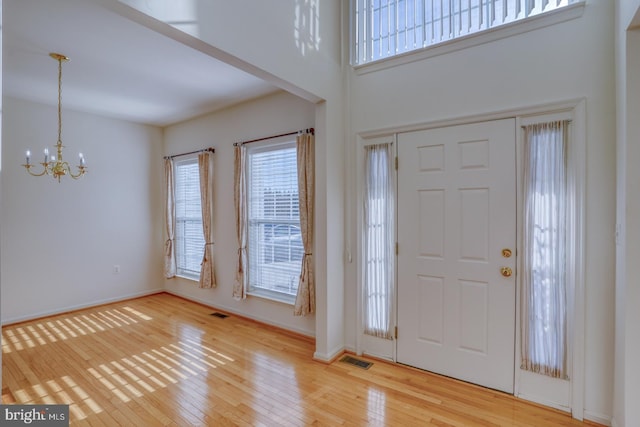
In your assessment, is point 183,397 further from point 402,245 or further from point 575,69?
point 575,69

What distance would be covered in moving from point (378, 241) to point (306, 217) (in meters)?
0.87

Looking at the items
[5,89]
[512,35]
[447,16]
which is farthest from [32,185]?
[512,35]

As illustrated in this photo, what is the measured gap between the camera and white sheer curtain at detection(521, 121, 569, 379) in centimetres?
236

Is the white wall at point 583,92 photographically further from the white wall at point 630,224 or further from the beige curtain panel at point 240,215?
the beige curtain panel at point 240,215

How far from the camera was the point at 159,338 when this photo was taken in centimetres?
371

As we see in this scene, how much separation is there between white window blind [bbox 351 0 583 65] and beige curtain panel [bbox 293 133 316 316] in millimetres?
1000

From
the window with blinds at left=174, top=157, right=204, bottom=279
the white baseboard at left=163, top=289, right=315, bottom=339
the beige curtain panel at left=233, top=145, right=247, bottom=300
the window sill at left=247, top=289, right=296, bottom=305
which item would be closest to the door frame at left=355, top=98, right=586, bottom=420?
the white baseboard at left=163, top=289, right=315, bottom=339

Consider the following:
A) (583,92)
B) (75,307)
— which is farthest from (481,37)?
(75,307)

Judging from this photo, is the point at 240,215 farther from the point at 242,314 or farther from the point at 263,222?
the point at 242,314

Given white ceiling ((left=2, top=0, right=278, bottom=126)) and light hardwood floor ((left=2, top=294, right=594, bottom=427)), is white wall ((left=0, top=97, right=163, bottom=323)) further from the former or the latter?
light hardwood floor ((left=2, top=294, right=594, bottom=427))

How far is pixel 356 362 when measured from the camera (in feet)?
10.1

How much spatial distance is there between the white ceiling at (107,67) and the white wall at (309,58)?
2.40 ft

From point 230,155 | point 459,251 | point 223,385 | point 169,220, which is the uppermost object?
point 230,155

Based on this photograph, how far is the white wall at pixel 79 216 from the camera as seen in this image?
4.16m
